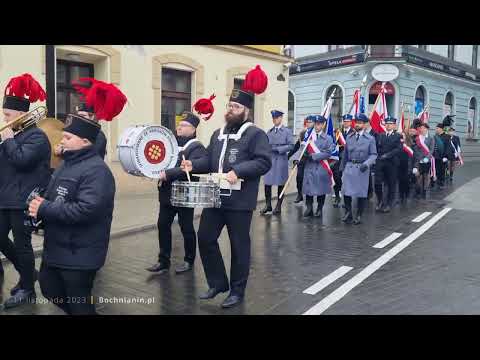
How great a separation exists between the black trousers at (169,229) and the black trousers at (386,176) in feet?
19.7

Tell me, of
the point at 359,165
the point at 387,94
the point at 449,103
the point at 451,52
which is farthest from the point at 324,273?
the point at 451,52

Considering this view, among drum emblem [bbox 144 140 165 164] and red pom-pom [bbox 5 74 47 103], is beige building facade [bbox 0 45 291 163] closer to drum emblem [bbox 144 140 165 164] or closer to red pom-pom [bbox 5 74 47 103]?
red pom-pom [bbox 5 74 47 103]

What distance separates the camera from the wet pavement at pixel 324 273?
4469 mm

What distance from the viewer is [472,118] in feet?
101

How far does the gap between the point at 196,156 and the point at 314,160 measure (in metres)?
4.63

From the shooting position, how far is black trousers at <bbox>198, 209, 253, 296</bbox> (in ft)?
14.4

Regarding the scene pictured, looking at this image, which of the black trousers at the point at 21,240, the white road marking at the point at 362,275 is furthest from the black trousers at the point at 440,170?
the black trousers at the point at 21,240

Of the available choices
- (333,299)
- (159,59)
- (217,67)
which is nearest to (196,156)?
(333,299)

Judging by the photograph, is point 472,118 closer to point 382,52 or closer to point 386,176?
point 382,52

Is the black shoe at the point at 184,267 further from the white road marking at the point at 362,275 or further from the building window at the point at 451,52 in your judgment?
the building window at the point at 451,52

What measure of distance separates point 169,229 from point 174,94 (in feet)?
29.3
